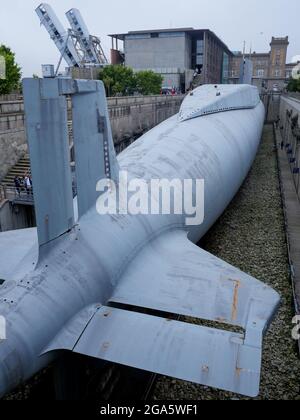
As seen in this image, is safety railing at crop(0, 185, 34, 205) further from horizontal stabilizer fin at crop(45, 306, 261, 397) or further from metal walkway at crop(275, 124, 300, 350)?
horizontal stabilizer fin at crop(45, 306, 261, 397)

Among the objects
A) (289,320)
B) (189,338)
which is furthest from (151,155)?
(189,338)

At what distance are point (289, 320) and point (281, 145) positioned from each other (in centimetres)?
3053

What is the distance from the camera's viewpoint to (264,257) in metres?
15.6

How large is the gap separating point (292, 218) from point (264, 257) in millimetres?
5184

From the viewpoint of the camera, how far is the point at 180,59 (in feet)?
303

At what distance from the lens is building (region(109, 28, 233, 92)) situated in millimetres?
88312

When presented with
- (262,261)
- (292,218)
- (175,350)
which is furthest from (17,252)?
(292,218)

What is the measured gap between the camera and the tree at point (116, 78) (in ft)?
204

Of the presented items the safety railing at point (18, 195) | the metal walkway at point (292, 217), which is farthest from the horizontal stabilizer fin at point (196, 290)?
the safety railing at point (18, 195)

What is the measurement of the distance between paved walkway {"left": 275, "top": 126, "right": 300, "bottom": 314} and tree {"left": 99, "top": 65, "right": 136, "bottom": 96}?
37590 mm

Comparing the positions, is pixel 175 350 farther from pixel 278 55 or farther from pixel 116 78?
pixel 278 55

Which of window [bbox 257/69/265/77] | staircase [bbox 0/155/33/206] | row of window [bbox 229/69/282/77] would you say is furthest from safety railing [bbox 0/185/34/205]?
window [bbox 257/69/265/77]

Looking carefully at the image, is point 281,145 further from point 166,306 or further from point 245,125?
point 166,306

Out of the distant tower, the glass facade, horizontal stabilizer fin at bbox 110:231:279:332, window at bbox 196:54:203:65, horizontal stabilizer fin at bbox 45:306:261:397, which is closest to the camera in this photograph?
horizontal stabilizer fin at bbox 45:306:261:397
